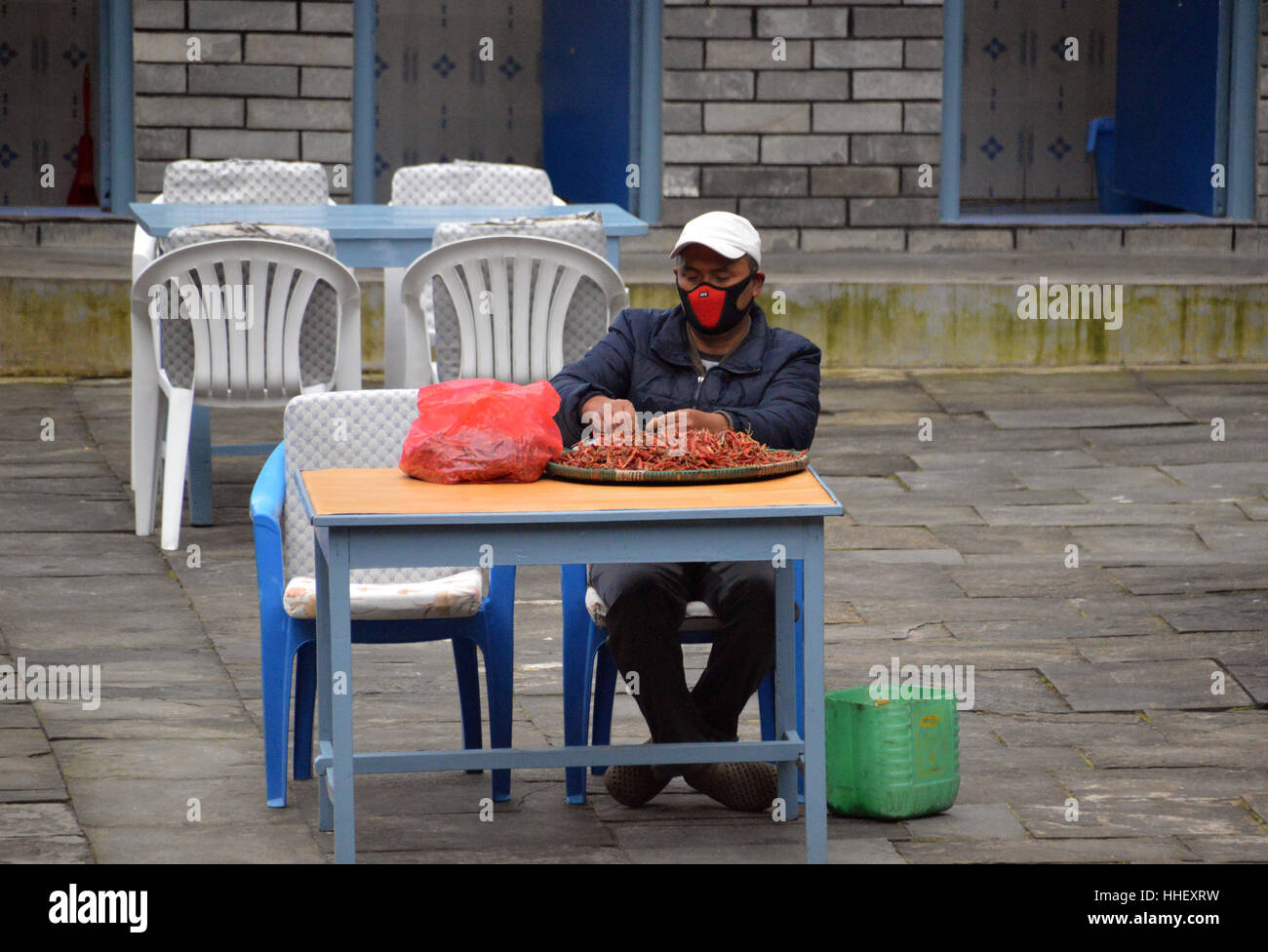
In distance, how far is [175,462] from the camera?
23.2 ft

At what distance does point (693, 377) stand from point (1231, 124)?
8.27 meters

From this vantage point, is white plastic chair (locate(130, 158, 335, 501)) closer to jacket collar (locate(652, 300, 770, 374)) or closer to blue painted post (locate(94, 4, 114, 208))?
blue painted post (locate(94, 4, 114, 208))

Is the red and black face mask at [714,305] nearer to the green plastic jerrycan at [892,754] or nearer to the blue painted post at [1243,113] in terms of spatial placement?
the green plastic jerrycan at [892,754]

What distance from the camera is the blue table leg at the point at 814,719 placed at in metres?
4.05

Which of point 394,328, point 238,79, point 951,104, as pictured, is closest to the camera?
point 394,328

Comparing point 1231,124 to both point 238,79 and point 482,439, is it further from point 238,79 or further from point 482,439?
point 482,439

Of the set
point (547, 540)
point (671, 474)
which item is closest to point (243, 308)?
point (671, 474)

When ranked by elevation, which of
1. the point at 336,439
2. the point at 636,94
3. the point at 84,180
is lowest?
the point at 336,439

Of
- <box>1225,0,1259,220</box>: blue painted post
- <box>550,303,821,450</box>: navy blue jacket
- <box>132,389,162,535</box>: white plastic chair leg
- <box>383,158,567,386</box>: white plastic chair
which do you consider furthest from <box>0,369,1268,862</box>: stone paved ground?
<box>1225,0,1259,220</box>: blue painted post

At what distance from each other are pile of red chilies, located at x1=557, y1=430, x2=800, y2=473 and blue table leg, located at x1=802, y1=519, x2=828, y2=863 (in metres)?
0.31

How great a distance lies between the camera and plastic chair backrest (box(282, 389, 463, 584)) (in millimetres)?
4836

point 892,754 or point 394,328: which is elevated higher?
point 394,328

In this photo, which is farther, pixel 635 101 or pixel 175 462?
pixel 635 101

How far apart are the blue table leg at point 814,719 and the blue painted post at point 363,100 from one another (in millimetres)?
7973
